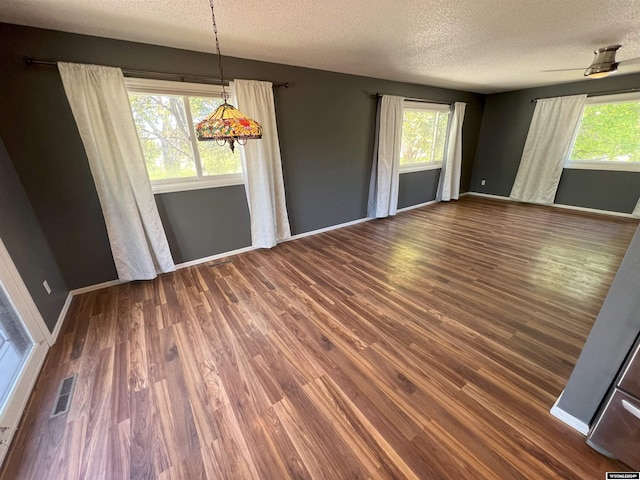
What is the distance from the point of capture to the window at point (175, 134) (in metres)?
2.41

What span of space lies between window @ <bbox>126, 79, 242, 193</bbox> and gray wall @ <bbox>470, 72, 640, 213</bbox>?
5.86 metres

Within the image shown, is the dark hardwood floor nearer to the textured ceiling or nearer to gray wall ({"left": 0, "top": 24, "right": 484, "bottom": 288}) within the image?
gray wall ({"left": 0, "top": 24, "right": 484, "bottom": 288})

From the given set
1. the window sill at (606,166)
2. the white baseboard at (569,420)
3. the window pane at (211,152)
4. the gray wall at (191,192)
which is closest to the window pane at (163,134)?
the window pane at (211,152)

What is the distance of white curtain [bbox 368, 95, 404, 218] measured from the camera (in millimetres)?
3953

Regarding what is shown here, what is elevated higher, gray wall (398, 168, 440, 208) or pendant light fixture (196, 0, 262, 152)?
pendant light fixture (196, 0, 262, 152)

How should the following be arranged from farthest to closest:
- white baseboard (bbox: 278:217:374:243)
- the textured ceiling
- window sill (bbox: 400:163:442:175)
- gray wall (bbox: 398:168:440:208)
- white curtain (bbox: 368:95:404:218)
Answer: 1. gray wall (bbox: 398:168:440:208)
2. window sill (bbox: 400:163:442:175)
3. white curtain (bbox: 368:95:404:218)
4. white baseboard (bbox: 278:217:374:243)
5. the textured ceiling

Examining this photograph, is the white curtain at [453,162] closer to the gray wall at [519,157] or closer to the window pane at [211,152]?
the gray wall at [519,157]

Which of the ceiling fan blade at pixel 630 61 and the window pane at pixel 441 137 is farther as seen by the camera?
the window pane at pixel 441 137

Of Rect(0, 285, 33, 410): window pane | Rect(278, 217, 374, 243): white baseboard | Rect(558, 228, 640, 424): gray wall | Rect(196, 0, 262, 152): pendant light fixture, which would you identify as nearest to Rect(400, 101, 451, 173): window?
Rect(278, 217, 374, 243): white baseboard

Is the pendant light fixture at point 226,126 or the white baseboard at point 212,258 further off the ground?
the pendant light fixture at point 226,126

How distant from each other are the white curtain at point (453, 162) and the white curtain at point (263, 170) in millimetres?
3850

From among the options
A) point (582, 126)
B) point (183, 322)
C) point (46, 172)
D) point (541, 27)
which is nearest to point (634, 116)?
point (582, 126)

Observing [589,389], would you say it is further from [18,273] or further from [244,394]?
[18,273]

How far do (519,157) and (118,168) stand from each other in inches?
273
